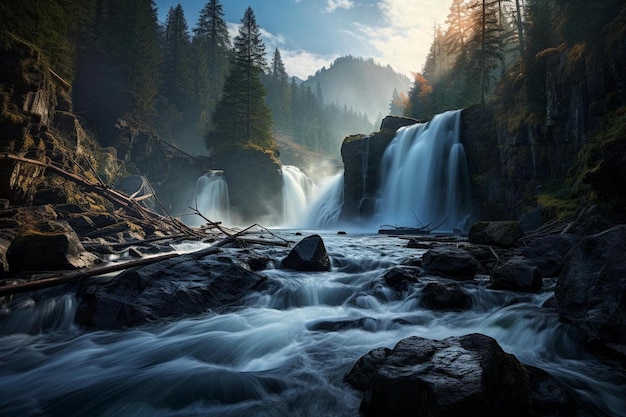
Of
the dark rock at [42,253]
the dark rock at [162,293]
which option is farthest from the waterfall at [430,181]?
the dark rock at [42,253]

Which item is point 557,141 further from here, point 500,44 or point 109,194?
point 109,194

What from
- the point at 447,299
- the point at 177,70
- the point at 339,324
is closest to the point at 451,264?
the point at 447,299

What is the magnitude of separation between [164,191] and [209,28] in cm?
4364

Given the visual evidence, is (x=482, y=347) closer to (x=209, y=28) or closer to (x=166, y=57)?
(x=166, y=57)

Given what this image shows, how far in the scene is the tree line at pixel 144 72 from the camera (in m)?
20.9

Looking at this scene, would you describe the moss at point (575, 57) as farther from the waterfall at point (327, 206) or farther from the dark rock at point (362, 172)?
the waterfall at point (327, 206)

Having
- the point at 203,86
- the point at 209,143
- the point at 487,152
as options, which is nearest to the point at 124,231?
the point at 487,152

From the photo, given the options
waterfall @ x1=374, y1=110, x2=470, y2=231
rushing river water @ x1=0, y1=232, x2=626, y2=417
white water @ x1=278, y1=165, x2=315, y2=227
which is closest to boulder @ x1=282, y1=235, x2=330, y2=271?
rushing river water @ x1=0, y1=232, x2=626, y2=417

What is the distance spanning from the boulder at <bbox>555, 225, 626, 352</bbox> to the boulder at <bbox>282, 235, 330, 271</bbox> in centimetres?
564

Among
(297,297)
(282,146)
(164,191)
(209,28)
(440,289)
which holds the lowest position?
(297,297)

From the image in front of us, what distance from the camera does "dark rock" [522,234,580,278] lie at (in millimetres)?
7477

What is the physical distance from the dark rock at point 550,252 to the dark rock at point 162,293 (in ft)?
22.8

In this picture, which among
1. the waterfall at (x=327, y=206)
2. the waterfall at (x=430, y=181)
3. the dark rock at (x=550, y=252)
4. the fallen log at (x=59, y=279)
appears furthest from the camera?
the waterfall at (x=327, y=206)

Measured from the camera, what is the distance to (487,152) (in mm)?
22609
